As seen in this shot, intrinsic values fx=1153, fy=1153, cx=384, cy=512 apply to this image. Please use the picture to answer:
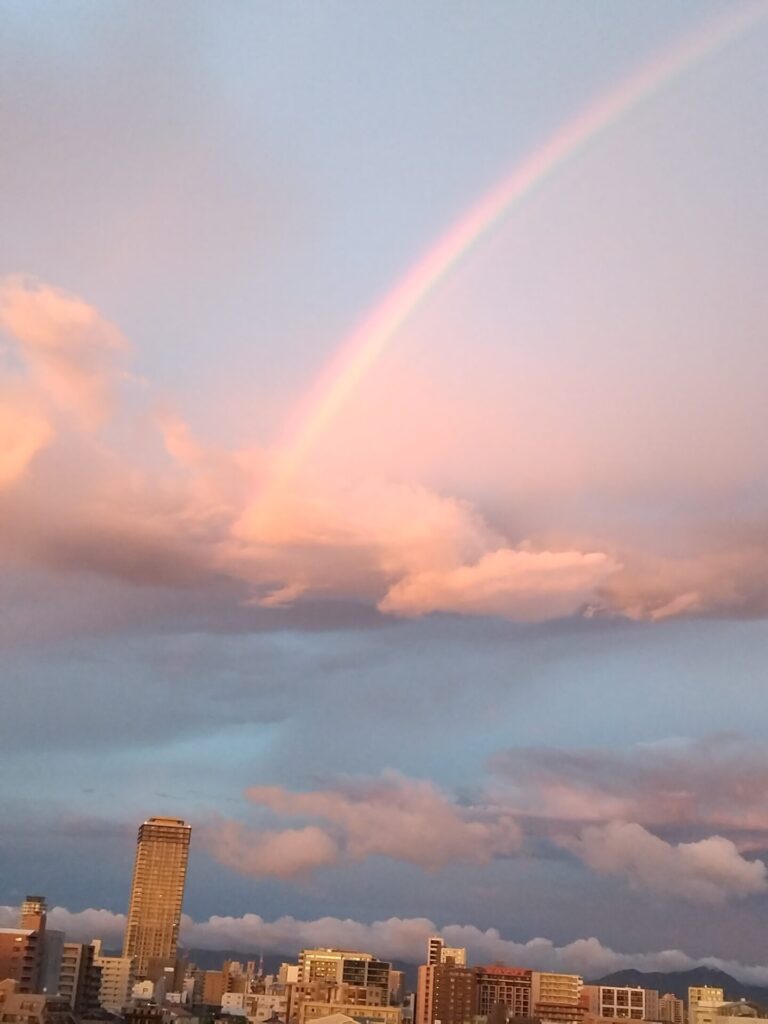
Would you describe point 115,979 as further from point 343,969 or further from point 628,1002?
point 628,1002

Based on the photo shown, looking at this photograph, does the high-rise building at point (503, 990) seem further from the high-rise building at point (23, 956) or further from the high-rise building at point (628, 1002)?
the high-rise building at point (23, 956)

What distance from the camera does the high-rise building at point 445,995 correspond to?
6412cm

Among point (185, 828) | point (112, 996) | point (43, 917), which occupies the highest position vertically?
point (185, 828)

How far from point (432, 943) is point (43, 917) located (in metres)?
32.9

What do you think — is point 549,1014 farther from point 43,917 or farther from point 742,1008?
point 43,917

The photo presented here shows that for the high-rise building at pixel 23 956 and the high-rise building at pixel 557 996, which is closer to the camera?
the high-rise building at pixel 23 956

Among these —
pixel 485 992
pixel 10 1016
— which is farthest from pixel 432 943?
pixel 10 1016

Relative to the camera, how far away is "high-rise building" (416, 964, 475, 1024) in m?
64.1

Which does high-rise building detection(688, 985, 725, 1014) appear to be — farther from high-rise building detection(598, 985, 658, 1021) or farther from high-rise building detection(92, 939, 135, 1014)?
high-rise building detection(92, 939, 135, 1014)

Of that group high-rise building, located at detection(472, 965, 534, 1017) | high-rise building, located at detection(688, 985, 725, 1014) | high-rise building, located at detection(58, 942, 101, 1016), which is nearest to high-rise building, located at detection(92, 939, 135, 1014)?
high-rise building, located at detection(58, 942, 101, 1016)

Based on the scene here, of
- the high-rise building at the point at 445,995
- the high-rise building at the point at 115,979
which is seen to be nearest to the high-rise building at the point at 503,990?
the high-rise building at the point at 445,995

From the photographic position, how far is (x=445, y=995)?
6575 centimetres

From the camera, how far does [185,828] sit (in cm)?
11231

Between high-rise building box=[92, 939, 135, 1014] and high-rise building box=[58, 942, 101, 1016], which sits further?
high-rise building box=[92, 939, 135, 1014]
